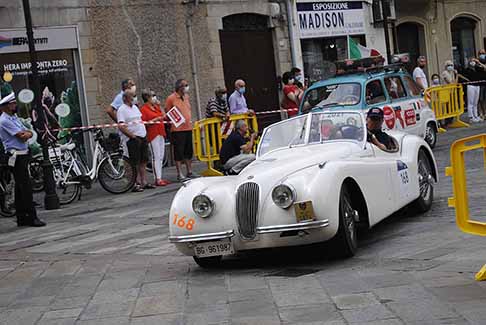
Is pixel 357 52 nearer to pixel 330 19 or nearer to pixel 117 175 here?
pixel 330 19

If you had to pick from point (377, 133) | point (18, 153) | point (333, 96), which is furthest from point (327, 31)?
point (377, 133)

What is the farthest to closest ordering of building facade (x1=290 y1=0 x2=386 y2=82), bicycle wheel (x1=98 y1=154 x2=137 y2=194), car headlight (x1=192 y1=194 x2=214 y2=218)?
building facade (x1=290 y1=0 x2=386 y2=82) → bicycle wheel (x1=98 y1=154 x2=137 y2=194) → car headlight (x1=192 y1=194 x2=214 y2=218)

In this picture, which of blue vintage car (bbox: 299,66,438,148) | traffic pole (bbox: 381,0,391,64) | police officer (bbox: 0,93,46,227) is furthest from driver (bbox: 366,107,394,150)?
traffic pole (bbox: 381,0,391,64)

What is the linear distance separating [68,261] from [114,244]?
3.60ft

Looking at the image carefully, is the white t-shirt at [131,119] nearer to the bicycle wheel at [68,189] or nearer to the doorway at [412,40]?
the bicycle wheel at [68,189]

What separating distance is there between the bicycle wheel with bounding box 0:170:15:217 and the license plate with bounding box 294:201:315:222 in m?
7.33

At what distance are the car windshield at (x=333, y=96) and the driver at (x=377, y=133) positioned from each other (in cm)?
573

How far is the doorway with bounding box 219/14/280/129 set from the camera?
24062 millimetres

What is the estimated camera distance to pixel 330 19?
2744 cm

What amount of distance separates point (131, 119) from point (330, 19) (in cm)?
1163

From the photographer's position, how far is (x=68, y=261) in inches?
405

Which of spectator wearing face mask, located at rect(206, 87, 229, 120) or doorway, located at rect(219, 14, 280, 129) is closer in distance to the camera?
spectator wearing face mask, located at rect(206, 87, 229, 120)

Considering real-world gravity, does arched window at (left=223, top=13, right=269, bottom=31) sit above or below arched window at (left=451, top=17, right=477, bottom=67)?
above

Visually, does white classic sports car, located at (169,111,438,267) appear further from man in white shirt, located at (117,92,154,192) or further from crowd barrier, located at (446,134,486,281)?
man in white shirt, located at (117,92,154,192)
